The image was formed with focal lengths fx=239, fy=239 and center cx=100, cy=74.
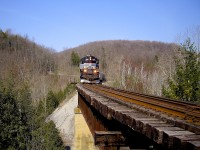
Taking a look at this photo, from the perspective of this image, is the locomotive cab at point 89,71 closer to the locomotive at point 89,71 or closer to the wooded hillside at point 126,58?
the locomotive at point 89,71

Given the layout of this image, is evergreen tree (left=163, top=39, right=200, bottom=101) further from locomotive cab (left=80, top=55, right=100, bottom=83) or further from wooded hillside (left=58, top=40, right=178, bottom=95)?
wooded hillside (left=58, top=40, right=178, bottom=95)

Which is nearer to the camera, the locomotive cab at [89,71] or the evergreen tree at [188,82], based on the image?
the evergreen tree at [188,82]

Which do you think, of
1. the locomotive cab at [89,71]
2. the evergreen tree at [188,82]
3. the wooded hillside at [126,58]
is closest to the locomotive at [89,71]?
the locomotive cab at [89,71]

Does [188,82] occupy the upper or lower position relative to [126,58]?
lower

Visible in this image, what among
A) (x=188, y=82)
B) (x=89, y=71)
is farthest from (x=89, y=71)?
(x=188, y=82)

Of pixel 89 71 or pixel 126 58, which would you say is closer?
pixel 89 71

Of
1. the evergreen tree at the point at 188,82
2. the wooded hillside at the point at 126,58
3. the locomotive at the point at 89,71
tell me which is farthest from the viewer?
the wooded hillside at the point at 126,58

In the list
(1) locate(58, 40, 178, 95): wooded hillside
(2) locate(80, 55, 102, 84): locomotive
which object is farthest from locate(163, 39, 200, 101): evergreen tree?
(1) locate(58, 40, 178, 95): wooded hillside

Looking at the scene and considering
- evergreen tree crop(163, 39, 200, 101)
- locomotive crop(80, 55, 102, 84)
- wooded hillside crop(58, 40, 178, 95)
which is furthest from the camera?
wooded hillside crop(58, 40, 178, 95)

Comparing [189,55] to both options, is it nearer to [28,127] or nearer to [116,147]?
[116,147]

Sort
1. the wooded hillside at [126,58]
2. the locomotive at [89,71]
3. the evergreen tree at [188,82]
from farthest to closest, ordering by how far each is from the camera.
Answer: the wooded hillside at [126,58] < the locomotive at [89,71] < the evergreen tree at [188,82]

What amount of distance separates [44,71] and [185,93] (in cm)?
10019

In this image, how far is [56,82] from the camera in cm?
9400

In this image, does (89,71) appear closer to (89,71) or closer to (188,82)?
(89,71)
